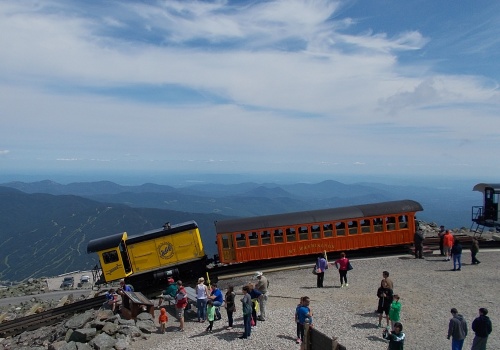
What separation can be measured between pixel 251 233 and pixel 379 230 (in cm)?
765

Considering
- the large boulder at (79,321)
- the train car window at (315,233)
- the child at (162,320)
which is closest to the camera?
the child at (162,320)

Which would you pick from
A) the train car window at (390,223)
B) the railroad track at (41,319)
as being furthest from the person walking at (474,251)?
the railroad track at (41,319)

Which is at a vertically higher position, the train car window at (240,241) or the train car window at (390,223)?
the train car window at (390,223)

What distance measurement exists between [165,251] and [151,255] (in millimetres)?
819

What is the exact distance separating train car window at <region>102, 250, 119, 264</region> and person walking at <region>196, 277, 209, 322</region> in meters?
9.10

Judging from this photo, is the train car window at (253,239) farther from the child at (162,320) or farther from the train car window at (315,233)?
the child at (162,320)

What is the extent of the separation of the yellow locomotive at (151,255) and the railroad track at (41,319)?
145cm

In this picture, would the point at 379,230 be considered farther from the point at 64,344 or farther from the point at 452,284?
the point at 64,344

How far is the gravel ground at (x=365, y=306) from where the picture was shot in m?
12.3

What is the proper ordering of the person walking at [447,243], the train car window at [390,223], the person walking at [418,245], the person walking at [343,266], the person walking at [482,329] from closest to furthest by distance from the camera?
1. the person walking at [482,329]
2. the person walking at [343,266]
3. the person walking at [447,243]
4. the person walking at [418,245]
5. the train car window at [390,223]

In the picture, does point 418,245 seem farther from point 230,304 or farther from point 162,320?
point 162,320

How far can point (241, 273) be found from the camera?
73.8 feet

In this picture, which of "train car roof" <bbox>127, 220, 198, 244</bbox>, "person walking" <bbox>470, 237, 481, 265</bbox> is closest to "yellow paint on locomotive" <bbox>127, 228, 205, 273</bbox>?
"train car roof" <bbox>127, 220, 198, 244</bbox>

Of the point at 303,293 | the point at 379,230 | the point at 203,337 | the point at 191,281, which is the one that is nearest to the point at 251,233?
the point at 191,281
